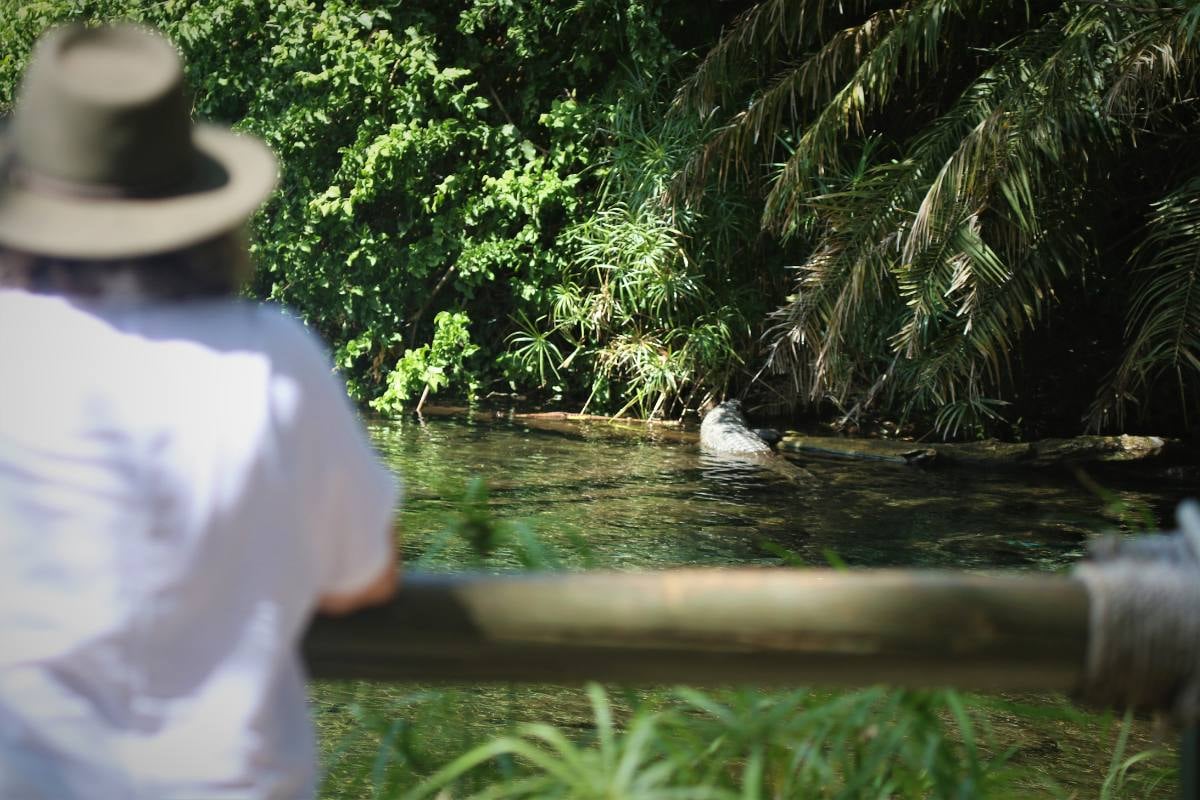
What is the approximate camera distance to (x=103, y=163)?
51.6 inches

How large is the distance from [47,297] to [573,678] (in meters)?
0.77

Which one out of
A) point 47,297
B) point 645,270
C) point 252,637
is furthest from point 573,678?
point 645,270

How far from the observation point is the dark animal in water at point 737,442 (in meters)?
9.95

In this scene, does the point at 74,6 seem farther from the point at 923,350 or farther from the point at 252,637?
the point at 252,637

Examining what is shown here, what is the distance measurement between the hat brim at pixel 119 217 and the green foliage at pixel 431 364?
11.5 meters

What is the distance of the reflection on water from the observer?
23.6 ft

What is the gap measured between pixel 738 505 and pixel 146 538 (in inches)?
293

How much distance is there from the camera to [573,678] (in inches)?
60.6

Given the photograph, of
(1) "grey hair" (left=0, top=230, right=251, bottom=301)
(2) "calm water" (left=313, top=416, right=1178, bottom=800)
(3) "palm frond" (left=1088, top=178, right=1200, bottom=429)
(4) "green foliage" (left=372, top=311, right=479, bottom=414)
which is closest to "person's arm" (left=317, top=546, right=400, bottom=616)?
(1) "grey hair" (left=0, top=230, right=251, bottom=301)

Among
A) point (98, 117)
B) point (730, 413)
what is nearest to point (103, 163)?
point (98, 117)

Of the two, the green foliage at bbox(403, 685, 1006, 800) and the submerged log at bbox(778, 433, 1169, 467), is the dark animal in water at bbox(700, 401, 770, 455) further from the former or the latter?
the green foliage at bbox(403, 685, 1006, 800)

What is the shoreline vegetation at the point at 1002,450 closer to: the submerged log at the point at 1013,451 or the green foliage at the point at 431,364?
the submerged log at the point at 1013,451

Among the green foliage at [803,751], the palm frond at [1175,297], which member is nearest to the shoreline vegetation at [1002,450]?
the palm frond at [1175,297]

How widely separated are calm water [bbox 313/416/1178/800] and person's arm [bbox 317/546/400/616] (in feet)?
8.81
